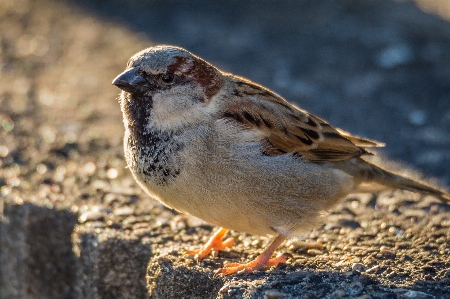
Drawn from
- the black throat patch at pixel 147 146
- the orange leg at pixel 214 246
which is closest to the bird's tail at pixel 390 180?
the orange leg at pixel 214 246

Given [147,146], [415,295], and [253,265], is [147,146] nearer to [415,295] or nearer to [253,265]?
[253,265]

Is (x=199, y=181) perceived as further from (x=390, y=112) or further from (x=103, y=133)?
(x=390, y=112)

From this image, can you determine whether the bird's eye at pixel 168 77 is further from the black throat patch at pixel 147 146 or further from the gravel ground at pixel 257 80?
the gravel ground at pixel 257 80

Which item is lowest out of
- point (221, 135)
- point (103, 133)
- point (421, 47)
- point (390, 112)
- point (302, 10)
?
point (221, 135)

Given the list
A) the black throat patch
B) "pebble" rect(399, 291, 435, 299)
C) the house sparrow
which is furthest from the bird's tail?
the black throat patch

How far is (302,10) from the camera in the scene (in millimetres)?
7367

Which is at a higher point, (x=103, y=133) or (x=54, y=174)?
(x=103, y=133)

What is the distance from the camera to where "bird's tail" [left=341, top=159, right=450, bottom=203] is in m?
3.99

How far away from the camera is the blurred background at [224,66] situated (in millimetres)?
5105

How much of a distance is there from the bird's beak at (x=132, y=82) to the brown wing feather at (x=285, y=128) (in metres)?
0.44

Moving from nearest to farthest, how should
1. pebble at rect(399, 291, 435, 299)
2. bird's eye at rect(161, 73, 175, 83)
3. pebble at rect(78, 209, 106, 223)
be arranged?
pebble at rect(399, 291, 435, 299) < bird's eye at rect(161, 73, 175, 83) < pebble at rect(78, 209, 106, 223)

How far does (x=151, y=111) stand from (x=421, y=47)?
145 inches

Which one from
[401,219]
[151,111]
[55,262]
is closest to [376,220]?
[401,219]

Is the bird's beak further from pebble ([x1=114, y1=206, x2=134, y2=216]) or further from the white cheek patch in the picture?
pebble ([x1=114, y1=206, x2=134, y2=216])
